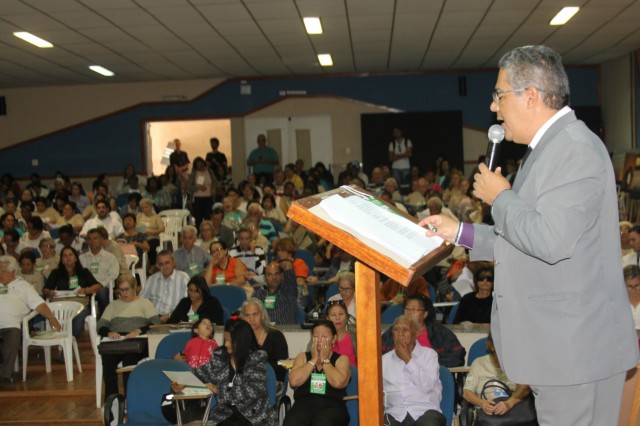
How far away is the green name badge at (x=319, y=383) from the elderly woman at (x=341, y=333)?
0.46 meters

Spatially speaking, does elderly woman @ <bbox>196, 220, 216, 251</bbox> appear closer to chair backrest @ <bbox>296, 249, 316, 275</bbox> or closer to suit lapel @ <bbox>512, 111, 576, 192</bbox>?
chair backrest @ <bbox>296, 249, 316, 275</bbox>

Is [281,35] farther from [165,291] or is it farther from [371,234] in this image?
[371,234]

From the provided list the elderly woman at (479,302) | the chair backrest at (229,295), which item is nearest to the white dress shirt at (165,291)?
the chair backrest at (229,295)

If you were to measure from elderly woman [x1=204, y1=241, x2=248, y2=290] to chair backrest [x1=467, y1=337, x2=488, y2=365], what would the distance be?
3.24 metres

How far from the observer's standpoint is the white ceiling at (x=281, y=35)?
8.97 meters

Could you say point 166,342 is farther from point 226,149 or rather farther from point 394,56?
point 226,149

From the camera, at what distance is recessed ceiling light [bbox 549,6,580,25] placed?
944 cm

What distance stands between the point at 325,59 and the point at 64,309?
7.62m

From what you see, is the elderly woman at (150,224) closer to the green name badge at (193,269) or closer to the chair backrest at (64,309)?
the green name badge at (193,269)

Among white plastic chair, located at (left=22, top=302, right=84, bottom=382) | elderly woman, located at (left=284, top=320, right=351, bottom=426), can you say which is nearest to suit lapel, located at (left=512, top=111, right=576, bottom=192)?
elderly woman, located at (left=284, top=320, right=351, bottom=426)

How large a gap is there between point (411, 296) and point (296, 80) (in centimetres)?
1127

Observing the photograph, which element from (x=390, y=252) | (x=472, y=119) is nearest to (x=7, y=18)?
(x=390, y=252)

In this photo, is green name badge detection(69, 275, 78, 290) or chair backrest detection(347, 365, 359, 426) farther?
green name badge detection(69, 275, 78, 290)

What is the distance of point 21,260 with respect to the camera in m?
8.02
